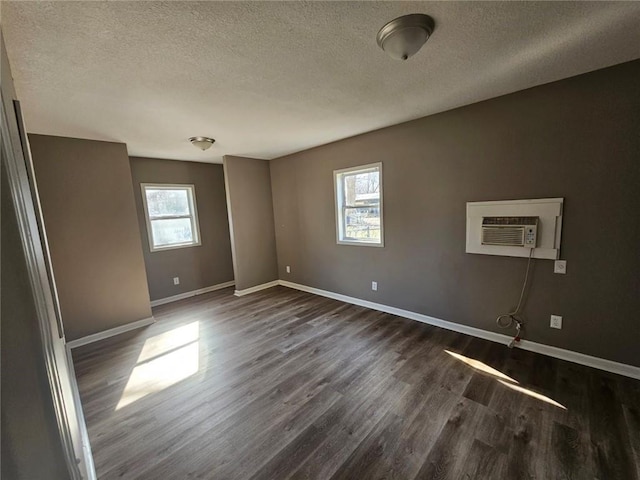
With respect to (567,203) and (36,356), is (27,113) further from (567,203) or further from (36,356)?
(567,203)

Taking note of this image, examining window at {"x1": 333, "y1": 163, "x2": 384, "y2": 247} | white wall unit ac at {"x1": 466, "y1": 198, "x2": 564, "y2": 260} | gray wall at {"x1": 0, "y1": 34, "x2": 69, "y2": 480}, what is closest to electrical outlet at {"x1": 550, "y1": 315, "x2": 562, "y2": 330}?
white wall unit ac at {"x1": 466, "y1": 198, "x2": 564, "y2": 260}

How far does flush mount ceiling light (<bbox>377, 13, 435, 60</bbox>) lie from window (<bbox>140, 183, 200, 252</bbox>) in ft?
13.7

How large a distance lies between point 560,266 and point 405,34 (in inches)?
91.9

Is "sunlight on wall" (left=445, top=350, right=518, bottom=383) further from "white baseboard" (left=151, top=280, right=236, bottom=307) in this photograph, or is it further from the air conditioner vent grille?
"white baseboard" (left=151, top=280, right=236, bottom=307)

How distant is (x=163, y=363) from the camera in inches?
104

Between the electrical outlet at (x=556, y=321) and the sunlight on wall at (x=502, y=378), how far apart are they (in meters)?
0.72

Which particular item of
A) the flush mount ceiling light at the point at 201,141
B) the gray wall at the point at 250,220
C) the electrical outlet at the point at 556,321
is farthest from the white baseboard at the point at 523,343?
the flush mount ceiling light at the point at 201,141

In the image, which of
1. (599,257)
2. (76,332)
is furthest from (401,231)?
(76,332)

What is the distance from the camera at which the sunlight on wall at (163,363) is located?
2279 millimetres

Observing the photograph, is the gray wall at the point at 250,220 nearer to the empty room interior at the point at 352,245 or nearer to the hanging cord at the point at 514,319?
the empty room interior at the point at 352,245

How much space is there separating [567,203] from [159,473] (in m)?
3.58

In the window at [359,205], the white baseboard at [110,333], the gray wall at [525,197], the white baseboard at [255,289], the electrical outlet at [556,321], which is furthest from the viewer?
the white baseboard at [255,289]

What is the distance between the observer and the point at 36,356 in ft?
2.33

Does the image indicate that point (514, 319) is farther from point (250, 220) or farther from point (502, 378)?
point (250, 220)
